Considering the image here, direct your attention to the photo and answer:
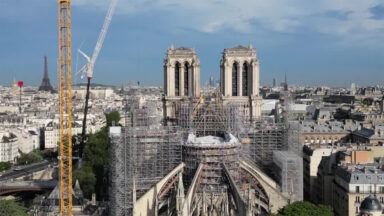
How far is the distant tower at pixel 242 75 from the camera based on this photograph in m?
58.7

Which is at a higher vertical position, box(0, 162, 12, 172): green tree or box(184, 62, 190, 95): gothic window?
box(184, 62, 190, 95): gothic window

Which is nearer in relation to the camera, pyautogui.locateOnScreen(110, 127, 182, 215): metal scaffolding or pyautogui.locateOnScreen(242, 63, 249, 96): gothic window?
pyautogui.locateOnScreen(110, 127, 182, 215): metal scaffolding

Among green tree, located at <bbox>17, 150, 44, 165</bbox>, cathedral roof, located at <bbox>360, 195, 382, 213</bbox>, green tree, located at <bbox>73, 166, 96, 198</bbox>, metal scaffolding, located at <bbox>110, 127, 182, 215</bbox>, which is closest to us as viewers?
cathedral roof, located at <bbox>360, 195, 382, 213</bbox>

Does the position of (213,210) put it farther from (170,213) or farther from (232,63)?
(232,63)

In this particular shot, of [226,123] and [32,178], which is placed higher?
[226,123]

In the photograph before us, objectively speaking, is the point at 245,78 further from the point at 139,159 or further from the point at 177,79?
the point at 139,159

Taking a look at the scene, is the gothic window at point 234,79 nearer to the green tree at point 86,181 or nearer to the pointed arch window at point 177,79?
the pointed arch window at point 177,79

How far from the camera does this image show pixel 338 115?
105750mm

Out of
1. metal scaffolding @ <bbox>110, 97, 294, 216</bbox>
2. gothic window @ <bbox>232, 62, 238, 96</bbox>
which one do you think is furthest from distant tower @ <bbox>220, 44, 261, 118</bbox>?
metal scaffolding @ <bbox>110, 97, 294, 216</bbox>

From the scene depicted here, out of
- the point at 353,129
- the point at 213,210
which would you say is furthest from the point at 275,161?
Result: the point at 353,129

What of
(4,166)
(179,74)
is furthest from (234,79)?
(4,166)

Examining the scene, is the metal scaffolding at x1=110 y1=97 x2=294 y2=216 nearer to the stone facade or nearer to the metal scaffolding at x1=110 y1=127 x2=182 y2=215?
the metal scaffolding at x1=110 y1=127 x2=182 y2=215

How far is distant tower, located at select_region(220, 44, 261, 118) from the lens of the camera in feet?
193

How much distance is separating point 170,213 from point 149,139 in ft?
32.7
